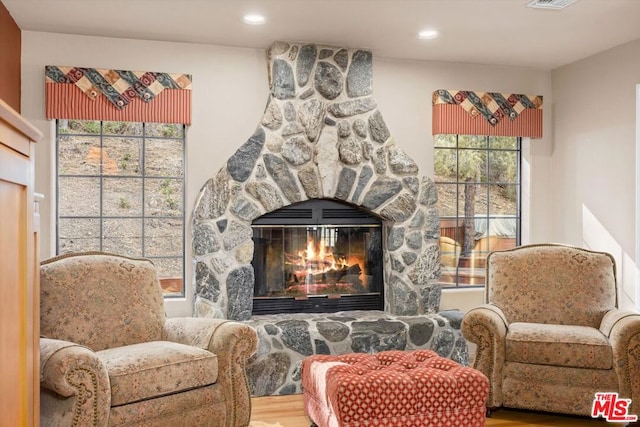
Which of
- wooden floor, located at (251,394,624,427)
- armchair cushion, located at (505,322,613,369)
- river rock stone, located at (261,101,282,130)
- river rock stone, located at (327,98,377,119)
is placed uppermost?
river rock stone, located at (327,98,377,119)

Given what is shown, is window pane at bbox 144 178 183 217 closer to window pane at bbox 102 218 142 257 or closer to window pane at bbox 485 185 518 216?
window pane at bbox 102 218 142 257

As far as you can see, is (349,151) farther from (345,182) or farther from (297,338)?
(297,338)

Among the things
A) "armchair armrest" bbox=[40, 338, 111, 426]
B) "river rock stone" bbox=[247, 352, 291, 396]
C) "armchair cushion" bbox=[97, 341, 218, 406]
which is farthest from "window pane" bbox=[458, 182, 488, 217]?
"armchair armrest" bbox=[40, 338, 111, 426]

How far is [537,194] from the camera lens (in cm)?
567

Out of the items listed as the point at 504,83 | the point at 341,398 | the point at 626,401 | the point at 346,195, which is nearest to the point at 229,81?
the point at 346,195

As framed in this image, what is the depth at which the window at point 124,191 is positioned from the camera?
4.63 metres

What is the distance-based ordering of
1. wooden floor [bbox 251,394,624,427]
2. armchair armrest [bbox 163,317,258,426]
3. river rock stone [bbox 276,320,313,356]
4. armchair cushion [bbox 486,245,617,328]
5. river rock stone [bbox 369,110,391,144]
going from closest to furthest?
1. armchair armrest [bbox 163,317,258,426]
2. wooden floor [bbox 251,394,624,427]
3. armchair cushion [bbox 486,245,617,328]
4. river rock stone [bbox 276,320,313,356]
5. river rock stone [bbox 369,110,391,144]

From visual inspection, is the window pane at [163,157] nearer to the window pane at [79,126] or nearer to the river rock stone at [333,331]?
the window pane at [79,126]

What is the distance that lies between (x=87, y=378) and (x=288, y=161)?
2439mm

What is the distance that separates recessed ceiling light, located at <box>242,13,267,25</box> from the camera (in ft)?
13.4

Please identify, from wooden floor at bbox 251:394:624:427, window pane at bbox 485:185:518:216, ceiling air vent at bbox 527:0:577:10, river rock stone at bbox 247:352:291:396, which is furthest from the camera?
window pane at bbox 485:185:518:216

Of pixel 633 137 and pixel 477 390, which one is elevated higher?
pixel 633 137

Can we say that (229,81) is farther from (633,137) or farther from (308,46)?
(633,137)

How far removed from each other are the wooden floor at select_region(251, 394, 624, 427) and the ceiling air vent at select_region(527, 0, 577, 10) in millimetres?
2563
